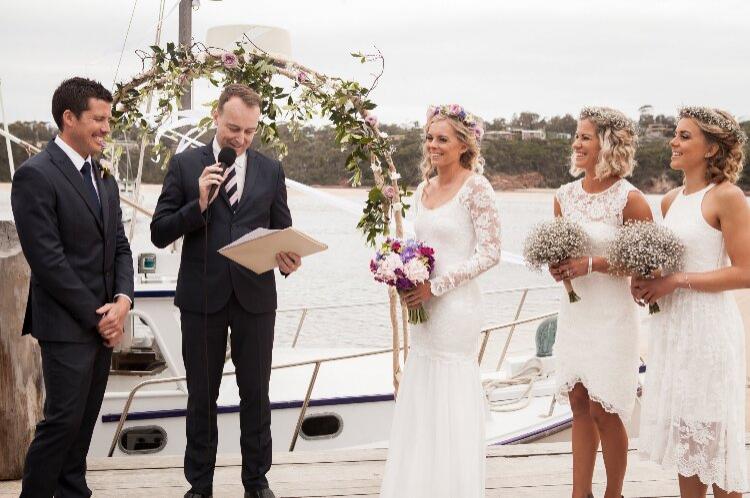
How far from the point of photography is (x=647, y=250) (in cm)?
319

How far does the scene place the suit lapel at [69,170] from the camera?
322 cm

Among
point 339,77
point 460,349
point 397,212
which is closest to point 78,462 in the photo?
point 460,349

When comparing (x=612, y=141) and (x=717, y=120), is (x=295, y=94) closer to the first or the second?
(x=612, y=141)

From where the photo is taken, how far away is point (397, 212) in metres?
4.80

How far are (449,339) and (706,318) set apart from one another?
3.39 feet

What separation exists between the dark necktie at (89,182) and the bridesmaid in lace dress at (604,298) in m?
1.92

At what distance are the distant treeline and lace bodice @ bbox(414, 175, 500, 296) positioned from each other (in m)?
0.36

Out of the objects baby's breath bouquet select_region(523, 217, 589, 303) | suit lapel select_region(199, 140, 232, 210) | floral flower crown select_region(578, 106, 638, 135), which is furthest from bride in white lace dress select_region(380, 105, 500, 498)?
suit lapel select_region(199, 140, 232, 210)

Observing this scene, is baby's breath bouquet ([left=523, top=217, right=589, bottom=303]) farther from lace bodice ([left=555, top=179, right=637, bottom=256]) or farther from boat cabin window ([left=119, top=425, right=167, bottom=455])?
boat cabin window ([left=119, top=425, right=167, bottom=455])

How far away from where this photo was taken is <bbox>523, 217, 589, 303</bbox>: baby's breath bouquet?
11.3 ft

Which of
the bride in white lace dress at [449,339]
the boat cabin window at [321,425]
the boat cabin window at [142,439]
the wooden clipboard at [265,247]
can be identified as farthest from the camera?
the boat cabin window at [321,425]

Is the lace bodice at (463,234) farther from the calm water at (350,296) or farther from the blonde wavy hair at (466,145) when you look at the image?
the calm water at (350,296)

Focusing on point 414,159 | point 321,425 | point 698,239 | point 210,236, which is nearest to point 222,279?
point 210,236

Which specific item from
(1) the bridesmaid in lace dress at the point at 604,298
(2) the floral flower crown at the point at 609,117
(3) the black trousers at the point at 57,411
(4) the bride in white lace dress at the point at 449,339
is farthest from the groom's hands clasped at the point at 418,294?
(3) the black trousers at the point at 57,411
